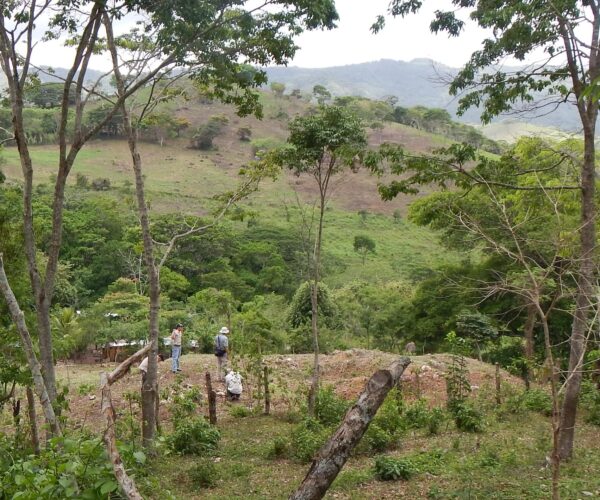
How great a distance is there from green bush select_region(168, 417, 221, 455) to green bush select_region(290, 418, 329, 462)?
4.01 feet

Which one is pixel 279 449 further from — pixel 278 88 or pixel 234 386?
pixel 278 88

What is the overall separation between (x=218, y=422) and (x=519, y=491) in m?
5.34

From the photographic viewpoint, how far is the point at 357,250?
139ft

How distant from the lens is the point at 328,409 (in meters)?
9.05

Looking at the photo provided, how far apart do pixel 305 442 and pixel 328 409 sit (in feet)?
5.66

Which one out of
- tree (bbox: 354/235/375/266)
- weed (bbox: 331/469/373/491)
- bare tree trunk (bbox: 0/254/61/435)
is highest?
bare tree trunk (bbox: 0/254/61/435)

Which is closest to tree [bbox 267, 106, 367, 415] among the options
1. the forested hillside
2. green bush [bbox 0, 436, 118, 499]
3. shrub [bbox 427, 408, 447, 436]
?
the forested hillside

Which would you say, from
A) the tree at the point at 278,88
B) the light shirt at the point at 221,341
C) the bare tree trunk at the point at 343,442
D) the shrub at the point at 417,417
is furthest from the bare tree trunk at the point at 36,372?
the tree at the point at 278,88

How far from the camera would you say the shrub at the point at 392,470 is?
6.43 meters

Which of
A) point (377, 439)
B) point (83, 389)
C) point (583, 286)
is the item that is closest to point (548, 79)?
point (583, 286)

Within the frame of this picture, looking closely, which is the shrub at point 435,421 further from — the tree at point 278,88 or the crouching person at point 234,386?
the tree at point 278,88

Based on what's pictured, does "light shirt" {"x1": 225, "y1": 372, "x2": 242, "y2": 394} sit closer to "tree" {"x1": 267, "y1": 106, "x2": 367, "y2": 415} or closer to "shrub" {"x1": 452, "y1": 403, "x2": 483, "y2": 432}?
"tree" {"x1": 267, "y1": 106, "x2": 367, "y2": 415}

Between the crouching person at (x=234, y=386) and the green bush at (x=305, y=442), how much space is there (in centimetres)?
319

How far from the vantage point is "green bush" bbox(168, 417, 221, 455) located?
786cm
